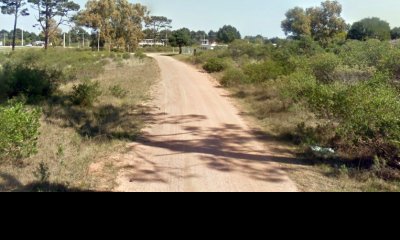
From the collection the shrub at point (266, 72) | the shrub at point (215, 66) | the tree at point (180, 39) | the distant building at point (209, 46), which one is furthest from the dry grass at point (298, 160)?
the tree at point (180, 39)

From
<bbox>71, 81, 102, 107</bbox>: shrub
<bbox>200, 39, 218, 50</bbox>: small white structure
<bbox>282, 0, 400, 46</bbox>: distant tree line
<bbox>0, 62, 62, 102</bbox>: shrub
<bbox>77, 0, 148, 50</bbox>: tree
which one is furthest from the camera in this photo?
<bbox>200, 39, 218, 50</bbox>: small white structure

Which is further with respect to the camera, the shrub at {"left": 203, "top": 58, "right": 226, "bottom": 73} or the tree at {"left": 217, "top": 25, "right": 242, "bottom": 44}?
the tree at {"left": 217, "top": 25, "right": 242, "bottom": 44}

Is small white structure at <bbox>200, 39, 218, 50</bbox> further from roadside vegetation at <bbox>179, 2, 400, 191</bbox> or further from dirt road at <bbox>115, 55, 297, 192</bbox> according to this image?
dirt road at <bbox>115, 55, 297, 192</bbox>

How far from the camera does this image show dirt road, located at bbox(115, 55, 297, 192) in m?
5.46

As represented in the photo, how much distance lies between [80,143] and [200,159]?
8.71ft

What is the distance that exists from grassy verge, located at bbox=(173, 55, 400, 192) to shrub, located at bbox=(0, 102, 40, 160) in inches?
184

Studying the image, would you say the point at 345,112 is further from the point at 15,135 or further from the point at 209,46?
the point at 209,46

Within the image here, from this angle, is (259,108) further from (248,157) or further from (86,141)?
(86,141)

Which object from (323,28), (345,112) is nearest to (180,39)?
(323,28)

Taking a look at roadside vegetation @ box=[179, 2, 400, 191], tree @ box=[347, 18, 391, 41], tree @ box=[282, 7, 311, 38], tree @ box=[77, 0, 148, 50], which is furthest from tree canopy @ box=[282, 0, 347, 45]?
tree @ box=[77, 0, 148, 50]

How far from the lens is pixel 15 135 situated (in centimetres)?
619

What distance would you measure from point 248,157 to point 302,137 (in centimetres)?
202

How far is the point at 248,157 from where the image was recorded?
7.01 meters
